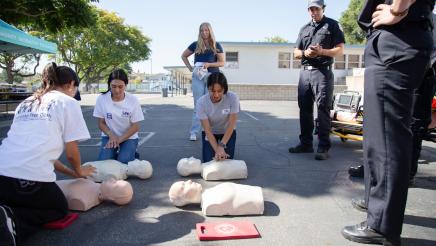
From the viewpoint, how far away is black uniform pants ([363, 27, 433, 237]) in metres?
2.15

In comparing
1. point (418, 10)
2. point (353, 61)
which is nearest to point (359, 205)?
point (418, 10)

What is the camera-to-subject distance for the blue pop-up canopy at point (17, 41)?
10508mm

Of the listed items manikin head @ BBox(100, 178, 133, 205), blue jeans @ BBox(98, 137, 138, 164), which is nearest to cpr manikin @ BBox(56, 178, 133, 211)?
manikin head @ BBox(100, 178, 133, 205)

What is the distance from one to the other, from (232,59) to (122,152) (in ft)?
72.6

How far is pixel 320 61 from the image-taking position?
4.84m

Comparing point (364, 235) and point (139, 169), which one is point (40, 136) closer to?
point (139, 169)

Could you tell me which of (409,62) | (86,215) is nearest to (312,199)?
(409,62)

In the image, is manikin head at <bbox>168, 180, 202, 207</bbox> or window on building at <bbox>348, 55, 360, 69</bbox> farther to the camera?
window on building at <bbox>348, 55, 360, 69</bbox>

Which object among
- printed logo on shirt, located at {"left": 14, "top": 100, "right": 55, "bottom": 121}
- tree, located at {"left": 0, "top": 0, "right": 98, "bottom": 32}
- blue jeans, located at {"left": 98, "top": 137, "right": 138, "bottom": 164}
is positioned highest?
tree, located at {"left": 0, "top": 0, "right": 98, "bottom": 32}

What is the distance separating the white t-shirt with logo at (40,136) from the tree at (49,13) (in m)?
12.2

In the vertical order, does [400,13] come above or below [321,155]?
above

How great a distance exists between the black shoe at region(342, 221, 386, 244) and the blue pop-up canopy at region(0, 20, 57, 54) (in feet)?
35.4

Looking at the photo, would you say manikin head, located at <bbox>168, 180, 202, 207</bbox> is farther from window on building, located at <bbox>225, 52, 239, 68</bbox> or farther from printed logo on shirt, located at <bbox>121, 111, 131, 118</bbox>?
window on building, located at <bbox>225, 52, 239, 68</bbox>

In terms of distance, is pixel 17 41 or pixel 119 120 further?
pixel 17 41
